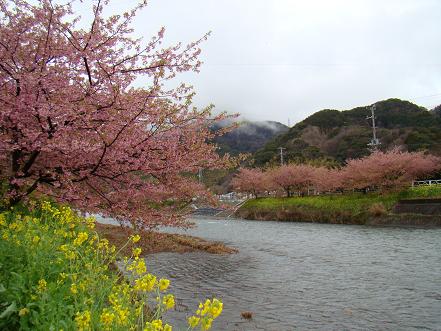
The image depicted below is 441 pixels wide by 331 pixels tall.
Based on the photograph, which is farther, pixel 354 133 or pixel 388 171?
pixel 354 133

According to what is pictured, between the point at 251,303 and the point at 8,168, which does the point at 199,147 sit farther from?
the point at 251,303

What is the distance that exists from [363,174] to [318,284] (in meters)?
27.7

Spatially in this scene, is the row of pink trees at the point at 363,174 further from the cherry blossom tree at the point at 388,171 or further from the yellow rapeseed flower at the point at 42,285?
the yellow rapeseed flower at the point at 42,285

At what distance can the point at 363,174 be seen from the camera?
3634cm

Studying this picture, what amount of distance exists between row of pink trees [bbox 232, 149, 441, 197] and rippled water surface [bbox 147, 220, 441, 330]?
56.0ft

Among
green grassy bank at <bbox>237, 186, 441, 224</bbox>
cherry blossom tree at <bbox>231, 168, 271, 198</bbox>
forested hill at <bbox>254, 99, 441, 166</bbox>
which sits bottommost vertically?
green grassy bank at <bbox>237, 186, 441, 224</bbox>

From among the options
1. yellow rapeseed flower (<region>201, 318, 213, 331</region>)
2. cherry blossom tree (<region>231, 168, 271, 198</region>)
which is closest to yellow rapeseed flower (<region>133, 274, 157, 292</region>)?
yellow rapeseed flower (<region>201, 318, 213, 331</region>)

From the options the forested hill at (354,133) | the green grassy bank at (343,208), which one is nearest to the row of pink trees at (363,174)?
the green grassy bank at (343,208)

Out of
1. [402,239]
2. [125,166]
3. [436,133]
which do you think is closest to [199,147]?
[125,166]

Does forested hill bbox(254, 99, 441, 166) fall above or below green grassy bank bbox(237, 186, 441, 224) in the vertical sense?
above

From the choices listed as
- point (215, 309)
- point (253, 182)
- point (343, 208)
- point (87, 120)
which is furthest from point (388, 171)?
point (215, 309)

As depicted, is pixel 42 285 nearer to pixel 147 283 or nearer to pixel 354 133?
pixel 147 283

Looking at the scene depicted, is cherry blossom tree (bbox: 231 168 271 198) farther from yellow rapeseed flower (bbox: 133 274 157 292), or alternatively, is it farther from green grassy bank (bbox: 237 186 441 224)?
yellow rapeseed flower (bbox: 133 274 157 292)

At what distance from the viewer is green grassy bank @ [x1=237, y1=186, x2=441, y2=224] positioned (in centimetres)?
3044
